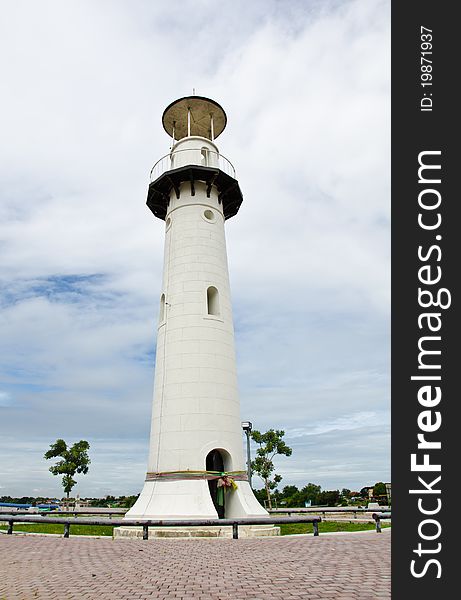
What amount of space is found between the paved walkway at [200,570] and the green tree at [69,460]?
22782 millimetres

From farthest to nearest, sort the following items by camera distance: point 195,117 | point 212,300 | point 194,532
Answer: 1. point 195,117
2. point 212,300
3. point 194,532

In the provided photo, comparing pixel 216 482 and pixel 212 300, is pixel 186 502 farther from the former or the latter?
pixel 212 300

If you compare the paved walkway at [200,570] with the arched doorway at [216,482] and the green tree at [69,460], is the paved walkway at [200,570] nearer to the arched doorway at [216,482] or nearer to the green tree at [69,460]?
the arched doorway at [216,482]

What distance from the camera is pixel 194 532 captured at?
587 inches

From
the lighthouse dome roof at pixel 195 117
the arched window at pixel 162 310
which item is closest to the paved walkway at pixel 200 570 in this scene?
the arched window at pixel 162 310

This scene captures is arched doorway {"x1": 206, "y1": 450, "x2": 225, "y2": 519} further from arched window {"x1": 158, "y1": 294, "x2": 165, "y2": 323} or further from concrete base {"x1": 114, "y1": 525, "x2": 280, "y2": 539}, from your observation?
arched window {"x1": 158, "y1": 294, "x2": 165, "y2": 323}

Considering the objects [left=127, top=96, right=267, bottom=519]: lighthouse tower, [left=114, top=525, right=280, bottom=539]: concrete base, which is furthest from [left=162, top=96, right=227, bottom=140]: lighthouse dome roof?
[left=114, top=525, right=280, bottom=539]: concrete base

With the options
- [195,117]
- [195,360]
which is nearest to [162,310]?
[195,360]

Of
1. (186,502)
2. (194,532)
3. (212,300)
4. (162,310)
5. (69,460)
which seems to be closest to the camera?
(194,532)

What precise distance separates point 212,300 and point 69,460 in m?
21.6

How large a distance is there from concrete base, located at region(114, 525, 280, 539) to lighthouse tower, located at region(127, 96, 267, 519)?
56 centimetres

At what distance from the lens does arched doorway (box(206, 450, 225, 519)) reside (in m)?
18.0

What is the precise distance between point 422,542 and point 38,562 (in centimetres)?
784

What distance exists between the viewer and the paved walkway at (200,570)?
6742 mm
